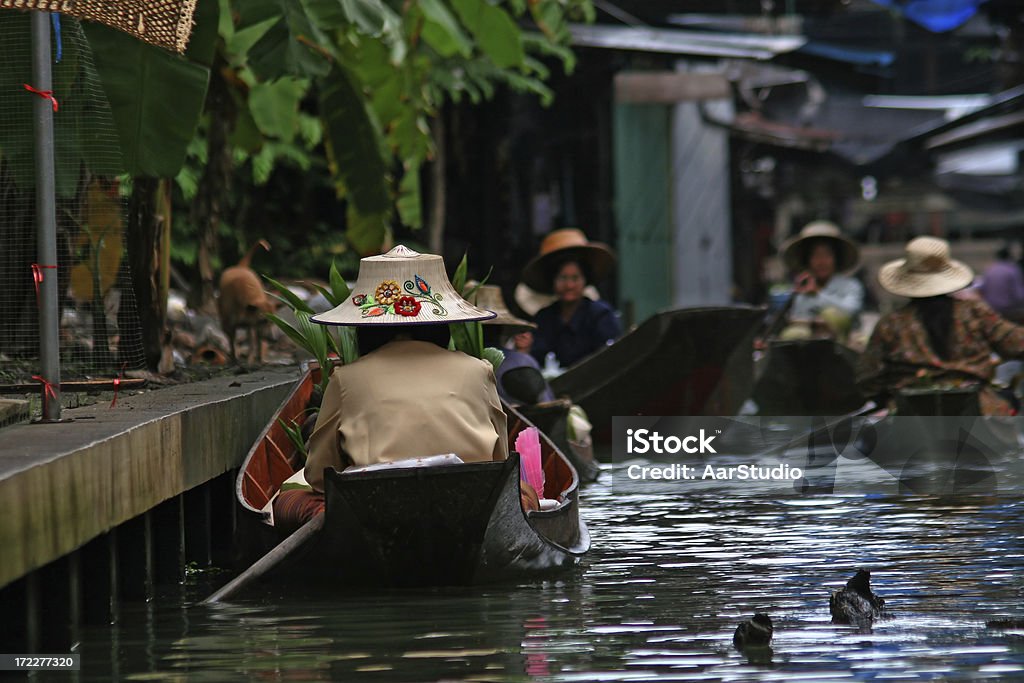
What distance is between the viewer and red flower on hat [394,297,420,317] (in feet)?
20.3

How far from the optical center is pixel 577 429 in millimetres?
10172

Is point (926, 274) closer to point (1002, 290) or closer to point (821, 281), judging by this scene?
point (821, 281)

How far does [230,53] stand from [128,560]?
4.50m

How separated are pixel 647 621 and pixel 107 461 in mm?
1910

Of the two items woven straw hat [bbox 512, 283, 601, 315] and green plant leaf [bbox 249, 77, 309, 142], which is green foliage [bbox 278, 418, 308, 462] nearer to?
green plant leaf [bbox 249, 77, 309, 142]

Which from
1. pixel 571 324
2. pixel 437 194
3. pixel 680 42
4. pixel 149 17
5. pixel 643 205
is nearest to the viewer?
pixel 149 17

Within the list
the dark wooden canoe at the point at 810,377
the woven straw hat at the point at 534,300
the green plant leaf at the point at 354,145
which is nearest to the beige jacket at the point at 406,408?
the green plant leaf at the point at 354,145

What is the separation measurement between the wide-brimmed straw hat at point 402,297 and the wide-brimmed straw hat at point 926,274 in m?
4.29

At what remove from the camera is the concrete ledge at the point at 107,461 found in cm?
470

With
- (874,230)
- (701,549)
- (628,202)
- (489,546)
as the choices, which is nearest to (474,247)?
(628,202)

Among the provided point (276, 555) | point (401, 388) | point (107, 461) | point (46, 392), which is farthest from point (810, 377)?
point (107, 461)

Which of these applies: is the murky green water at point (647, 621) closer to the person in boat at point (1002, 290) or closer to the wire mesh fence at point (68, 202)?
the wire mesh fence at point (68, 202)

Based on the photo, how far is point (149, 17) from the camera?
22.6 feet

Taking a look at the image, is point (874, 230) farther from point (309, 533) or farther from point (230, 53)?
point (309, 533)
